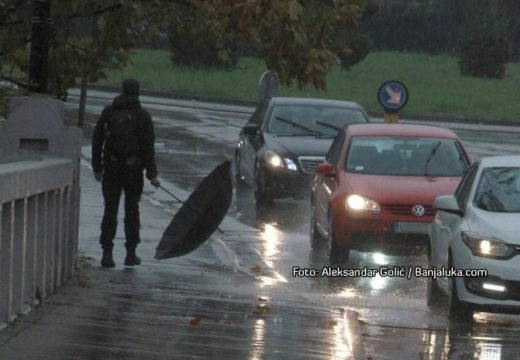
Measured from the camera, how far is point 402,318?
12852 millimetres

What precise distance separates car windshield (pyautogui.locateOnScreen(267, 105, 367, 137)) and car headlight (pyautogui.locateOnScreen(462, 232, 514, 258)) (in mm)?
11422

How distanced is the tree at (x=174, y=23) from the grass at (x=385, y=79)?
34907 millimetres

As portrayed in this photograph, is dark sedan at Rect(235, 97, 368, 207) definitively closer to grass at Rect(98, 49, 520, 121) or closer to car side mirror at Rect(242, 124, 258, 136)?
car side mirror at Rect(242, 124, 258, 136)

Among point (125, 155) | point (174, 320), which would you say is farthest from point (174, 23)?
point (174, 320)

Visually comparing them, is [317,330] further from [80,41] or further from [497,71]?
[497,71]

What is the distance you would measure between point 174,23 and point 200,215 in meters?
1.99

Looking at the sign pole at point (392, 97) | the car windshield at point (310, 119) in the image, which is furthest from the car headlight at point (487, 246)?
the sign pole at point (392, 97)

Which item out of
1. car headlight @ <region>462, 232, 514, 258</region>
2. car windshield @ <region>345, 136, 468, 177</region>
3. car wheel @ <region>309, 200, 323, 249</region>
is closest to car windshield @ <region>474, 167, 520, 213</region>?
car headlight @ <region>462, 232, 514, 258</region>

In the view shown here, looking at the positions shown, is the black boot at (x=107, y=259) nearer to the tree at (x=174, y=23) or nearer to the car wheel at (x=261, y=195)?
the tree at (x=174, y=23)

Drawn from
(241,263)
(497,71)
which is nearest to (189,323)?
(241,263)

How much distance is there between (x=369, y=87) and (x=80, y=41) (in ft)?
141

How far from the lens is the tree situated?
43.1 feet

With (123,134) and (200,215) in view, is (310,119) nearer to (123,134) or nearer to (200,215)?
(200,215)

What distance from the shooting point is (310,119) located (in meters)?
24.0
